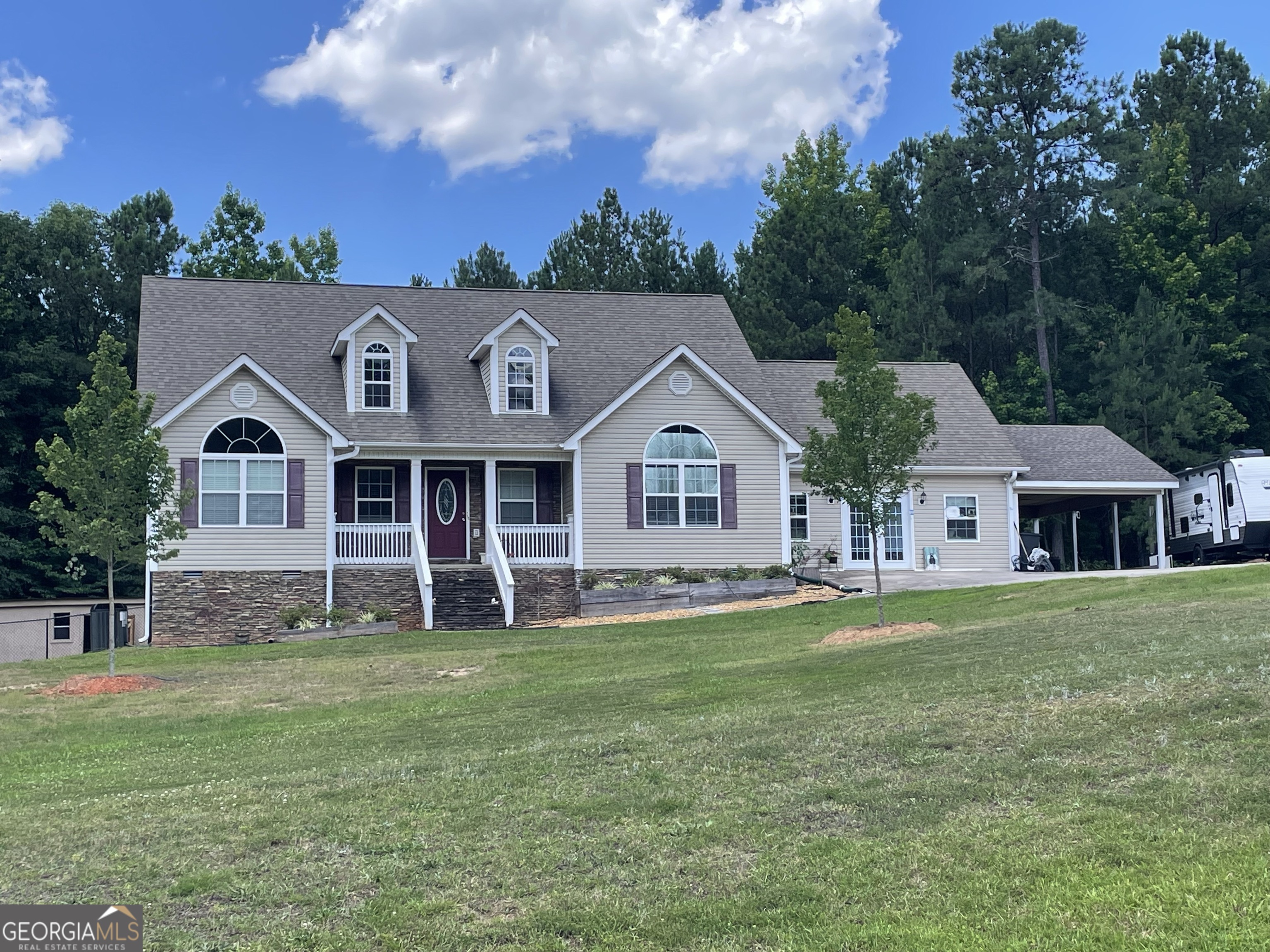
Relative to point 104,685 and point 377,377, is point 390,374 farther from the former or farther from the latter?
point 104,685

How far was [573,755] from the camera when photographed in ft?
30.9

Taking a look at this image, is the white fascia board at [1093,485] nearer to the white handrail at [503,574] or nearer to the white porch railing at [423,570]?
the white handrail at [503,574]

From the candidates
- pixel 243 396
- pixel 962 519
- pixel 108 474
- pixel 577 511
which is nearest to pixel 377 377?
pixel 243 396

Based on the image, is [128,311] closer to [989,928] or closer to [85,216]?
[85,216]

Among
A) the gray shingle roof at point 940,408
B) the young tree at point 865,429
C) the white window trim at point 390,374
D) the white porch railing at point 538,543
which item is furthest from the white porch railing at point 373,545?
the young tree at point 865,429

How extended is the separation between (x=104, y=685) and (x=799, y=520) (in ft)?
56.2

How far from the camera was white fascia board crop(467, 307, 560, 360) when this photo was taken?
26.6 meters

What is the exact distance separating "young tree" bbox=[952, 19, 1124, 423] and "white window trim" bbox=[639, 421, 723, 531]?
27.0 m

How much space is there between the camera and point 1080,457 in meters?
32.8

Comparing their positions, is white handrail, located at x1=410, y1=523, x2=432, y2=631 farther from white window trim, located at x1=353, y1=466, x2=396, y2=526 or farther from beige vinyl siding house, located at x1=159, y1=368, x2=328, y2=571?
beige vinyl siding house, located at x1=159, y1=368, x2=328, y2=571

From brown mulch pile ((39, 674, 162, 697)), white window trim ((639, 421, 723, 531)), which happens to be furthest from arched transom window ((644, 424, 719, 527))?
brown mulch pile ((39, 674, 162, 697))

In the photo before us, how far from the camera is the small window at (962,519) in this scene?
3025 centimetres

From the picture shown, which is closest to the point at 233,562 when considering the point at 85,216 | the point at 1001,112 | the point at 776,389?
the point at 776,389

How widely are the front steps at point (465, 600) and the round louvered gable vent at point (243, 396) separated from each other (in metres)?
5.06
